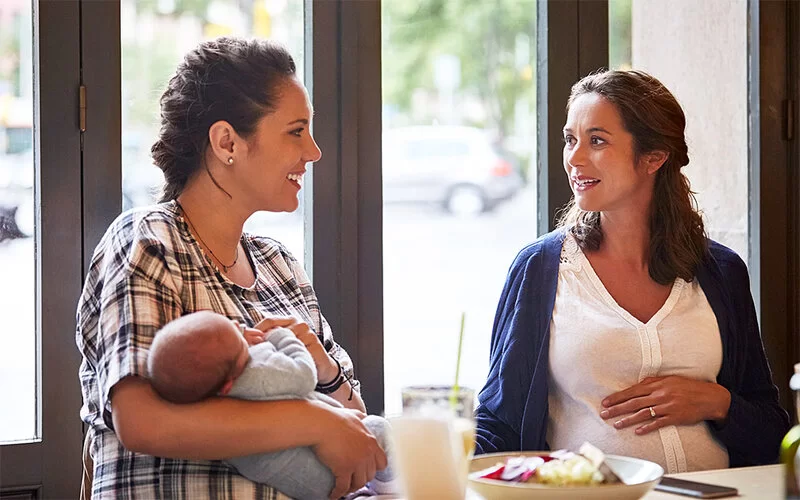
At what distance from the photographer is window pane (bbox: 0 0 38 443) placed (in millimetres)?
2361

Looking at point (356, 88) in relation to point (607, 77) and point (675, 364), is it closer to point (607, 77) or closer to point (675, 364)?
point (607, 77)

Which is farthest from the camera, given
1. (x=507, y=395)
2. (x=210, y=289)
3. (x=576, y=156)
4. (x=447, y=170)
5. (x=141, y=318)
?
(x=447, y=170)

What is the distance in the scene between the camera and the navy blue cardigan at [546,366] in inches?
88.0

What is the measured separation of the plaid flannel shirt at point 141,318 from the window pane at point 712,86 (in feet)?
6.44

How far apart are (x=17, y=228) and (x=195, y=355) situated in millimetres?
1087

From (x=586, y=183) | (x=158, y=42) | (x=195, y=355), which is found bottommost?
(x=195, y=355)

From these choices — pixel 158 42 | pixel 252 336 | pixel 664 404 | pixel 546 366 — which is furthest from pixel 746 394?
pixel 158 42

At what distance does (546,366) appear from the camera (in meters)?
2.28

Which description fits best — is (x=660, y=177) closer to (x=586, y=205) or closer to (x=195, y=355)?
(x=586, y=205)

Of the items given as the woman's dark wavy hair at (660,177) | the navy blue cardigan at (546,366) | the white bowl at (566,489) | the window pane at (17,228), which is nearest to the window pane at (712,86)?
the woman's dark wavy hair at (660,177)

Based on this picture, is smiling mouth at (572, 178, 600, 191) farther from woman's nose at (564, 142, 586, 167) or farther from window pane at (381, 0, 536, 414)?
window pane at (381, 0, 536, 414)

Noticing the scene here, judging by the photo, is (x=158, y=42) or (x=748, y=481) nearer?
(x=748, y=481)

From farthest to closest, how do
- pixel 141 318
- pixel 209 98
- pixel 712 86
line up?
pixel 712 86
pixel 209 98
pixel 141 318

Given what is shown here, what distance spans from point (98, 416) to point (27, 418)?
759 millimetres
